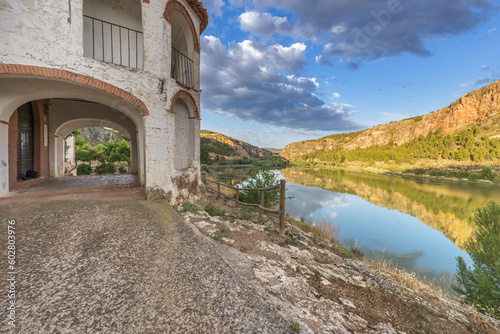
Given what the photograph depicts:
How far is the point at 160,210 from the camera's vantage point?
519 centimetres

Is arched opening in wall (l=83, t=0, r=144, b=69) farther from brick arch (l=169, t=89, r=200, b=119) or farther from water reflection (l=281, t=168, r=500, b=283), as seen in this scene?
water reflection (l=281, t=168, r=500, b=283)

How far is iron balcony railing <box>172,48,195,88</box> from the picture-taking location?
7969 millimetres

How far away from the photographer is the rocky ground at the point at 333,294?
273cm

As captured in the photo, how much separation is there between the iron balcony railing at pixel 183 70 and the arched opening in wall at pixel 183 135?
0.89 metres

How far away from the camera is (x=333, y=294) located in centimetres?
335

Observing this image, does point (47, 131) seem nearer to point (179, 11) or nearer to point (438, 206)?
point (179, 11)

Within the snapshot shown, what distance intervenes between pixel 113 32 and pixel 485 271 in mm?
14747

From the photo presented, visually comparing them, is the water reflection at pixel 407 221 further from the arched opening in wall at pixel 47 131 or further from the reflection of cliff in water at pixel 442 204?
the arched opening in wall at pixel 47 131

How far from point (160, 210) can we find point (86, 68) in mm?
4293

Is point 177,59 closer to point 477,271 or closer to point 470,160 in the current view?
point 477,271

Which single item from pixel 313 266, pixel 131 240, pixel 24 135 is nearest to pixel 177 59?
pixel 24 135

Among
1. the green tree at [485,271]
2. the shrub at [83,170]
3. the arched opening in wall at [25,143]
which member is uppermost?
the arched opening in wall at [25,143]

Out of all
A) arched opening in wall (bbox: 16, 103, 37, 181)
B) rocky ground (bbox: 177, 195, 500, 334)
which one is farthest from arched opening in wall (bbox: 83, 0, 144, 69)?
rocky ground (bbox: 177, 195, 500, 334)

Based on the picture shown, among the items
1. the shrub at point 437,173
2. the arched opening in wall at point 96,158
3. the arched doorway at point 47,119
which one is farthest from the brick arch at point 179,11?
the shrub at point 437,173
